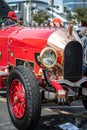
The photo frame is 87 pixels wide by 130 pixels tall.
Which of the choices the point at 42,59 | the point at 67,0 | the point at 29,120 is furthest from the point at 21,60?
the point at 67,0

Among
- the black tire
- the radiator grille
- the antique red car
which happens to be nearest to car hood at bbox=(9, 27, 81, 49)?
the antique red car

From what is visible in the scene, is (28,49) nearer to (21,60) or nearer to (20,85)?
(21,60)

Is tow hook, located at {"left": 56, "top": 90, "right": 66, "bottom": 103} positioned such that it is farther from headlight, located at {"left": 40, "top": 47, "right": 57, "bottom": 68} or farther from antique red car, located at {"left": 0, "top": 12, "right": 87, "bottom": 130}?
headlight, located at {"left": 40, "top": 47, "right": 57, "bottom": 68}

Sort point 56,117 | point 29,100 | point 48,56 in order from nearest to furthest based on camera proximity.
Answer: point 29,100 → point 48,56 → point 56,117

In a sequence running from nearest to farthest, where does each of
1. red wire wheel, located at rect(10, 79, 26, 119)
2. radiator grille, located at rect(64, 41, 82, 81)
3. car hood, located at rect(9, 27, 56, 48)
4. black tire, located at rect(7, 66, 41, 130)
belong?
1. black tire, located at rect(7, 66, 41, 130)
2. red wire wheel, located at rect(10, 79, 26, 119)
3. radiator grille, located at rect(64, 41, 82, 81)
4. car hood, located at rect(9, 27, 56, 48)

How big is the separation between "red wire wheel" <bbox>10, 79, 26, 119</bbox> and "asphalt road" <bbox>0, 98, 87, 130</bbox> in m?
Result: 0.30

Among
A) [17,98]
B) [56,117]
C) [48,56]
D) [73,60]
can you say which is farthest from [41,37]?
[56,117]

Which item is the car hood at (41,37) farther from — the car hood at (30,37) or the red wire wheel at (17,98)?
the red wire wheel at (17,98)

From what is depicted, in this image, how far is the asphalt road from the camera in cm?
743

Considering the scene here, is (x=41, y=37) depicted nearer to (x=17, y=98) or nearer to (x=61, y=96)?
(x=17, y=98)

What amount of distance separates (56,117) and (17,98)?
1.16 meters

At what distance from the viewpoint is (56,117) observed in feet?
26.7

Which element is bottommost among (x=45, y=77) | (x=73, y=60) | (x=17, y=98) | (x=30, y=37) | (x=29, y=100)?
(x=17, y=98)

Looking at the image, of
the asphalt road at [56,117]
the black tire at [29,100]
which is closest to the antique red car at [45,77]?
the black tire at [29,100]
